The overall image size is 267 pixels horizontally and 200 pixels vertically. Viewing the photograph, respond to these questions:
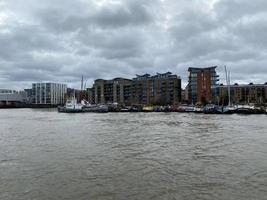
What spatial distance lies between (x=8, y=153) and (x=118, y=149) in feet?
25.3

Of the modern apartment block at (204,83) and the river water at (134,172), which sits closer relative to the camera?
the river water at (134,172)

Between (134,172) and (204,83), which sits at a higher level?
(204,83)

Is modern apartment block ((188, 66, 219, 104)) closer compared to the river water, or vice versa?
the river water

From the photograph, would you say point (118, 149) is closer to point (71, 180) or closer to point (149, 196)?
point (71, 180)

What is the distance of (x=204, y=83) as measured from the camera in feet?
640

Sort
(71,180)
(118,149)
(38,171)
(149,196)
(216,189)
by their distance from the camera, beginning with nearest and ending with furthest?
1. (149,196)
2. (216,189)
3. (71,180)
4. (38,171)
5. (118,149)

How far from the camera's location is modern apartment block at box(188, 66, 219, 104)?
634 ft

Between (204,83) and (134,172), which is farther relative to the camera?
(204,83)

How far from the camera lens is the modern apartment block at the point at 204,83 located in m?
193

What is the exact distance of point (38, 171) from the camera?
59.2ft

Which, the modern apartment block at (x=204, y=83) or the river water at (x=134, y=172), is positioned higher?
the modern apartment block at (x=204, y=83)

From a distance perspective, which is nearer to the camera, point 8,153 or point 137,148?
point 8,153

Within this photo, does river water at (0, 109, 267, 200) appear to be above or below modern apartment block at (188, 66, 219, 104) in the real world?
below

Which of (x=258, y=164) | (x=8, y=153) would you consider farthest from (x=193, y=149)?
(x=8, y=153)
